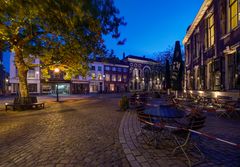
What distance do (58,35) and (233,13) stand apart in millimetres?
11004

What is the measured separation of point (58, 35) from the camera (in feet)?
35.4

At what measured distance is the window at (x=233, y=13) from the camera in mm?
9744

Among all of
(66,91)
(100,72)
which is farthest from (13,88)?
(100,72)

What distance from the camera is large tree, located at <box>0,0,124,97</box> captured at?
543 centimetres

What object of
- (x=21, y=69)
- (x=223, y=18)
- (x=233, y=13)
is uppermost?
(x=223, y=18)

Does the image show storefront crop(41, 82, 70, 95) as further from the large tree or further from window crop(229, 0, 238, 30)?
window crop(229, 0, 238, 30)

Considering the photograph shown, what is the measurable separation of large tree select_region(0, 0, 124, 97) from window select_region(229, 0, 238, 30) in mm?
7003

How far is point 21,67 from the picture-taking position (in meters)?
12.3

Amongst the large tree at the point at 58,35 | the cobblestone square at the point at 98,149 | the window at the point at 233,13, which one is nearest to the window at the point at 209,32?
the window at the point at 233,13

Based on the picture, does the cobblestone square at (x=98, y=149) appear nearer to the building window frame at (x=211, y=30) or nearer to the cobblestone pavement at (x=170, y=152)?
the cobblestone pavement at (x=170, y=152)

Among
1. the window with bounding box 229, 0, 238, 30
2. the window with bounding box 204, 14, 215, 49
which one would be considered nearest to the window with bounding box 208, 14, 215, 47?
the window with bounding box 204, 14, 215, 49

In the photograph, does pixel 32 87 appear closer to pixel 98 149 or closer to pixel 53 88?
pixel 53 88

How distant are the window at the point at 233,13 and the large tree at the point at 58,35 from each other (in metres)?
7.00

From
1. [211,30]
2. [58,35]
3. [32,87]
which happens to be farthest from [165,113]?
[32,87]
